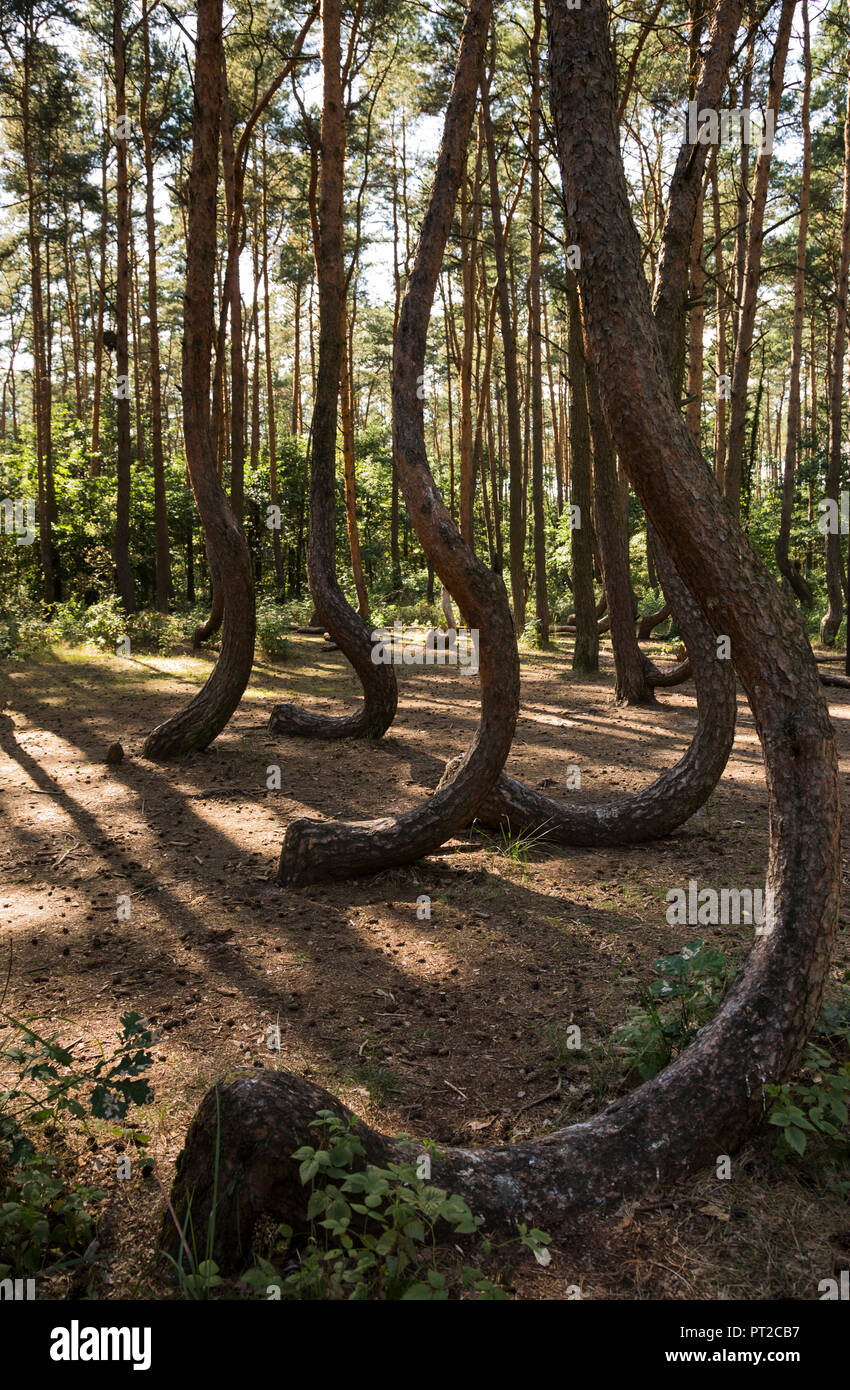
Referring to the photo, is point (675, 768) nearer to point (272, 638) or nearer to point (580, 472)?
point (580, 472)

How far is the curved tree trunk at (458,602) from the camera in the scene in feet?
17.8

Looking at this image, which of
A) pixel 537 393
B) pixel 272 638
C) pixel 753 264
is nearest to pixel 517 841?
pixel 272 638

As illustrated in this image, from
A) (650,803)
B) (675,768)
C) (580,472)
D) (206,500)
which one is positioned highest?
(580,472)

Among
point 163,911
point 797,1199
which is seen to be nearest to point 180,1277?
point 797,1199

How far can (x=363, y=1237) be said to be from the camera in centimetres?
230

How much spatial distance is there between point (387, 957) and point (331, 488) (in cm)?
567

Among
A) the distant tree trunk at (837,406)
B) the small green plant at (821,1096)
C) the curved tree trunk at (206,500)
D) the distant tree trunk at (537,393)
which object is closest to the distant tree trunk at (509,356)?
the distant tree trunk at (537,393)

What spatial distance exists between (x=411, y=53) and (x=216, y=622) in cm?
1138

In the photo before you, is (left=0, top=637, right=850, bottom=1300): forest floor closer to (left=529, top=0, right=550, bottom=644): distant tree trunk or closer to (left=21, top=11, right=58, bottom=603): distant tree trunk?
(left=529, top=0, right=550, bottom=644): distant tree trunk

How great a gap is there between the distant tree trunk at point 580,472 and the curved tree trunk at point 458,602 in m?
6.60

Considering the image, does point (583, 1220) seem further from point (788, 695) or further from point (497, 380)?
point (497, 380)

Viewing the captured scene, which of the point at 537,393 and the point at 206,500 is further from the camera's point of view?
the point at 537,393

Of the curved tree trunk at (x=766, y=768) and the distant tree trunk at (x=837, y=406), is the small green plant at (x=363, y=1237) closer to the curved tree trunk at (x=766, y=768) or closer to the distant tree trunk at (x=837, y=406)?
the curved tree trunk at (x=766, y=768)
